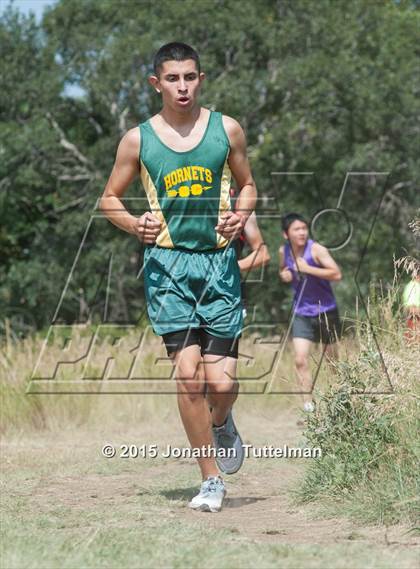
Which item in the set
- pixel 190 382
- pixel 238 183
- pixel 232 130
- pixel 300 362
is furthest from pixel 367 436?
pixel 300 362

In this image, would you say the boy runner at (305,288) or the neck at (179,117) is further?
the boy runner at (305,288)

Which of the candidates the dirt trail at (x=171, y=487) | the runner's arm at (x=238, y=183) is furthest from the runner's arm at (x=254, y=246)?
the runner's arm at (x=238, y=183)

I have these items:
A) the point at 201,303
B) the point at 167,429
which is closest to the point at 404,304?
the point at 201,303

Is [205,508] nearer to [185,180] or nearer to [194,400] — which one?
[194,400]

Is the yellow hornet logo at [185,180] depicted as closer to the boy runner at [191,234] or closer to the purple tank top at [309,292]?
the boy runner at [191,234]

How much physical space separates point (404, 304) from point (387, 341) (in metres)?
0.28

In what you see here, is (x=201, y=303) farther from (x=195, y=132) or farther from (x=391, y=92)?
(x=391, y=92)

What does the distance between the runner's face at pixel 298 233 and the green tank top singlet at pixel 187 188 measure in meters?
4.12

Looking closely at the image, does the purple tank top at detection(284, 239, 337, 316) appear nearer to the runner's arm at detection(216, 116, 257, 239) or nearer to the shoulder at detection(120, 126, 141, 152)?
the runner's arm at detection(216, 116, 257, 239)

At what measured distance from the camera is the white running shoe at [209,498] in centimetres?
554

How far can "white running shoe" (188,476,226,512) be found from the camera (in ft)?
18.2

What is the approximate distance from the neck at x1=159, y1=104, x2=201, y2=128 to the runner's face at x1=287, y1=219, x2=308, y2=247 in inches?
162

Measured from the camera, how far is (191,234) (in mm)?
5633

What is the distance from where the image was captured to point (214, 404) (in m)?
5.95
